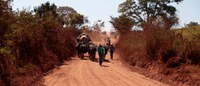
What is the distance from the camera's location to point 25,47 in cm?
2050

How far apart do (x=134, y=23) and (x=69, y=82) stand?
138 feet

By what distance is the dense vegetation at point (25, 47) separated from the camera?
14.9m

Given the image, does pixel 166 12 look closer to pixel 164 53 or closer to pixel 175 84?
pixel 164 53

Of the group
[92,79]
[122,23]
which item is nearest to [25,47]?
[92,79]

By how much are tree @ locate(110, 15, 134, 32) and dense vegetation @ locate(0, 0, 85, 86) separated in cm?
2276

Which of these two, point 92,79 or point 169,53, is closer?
point 92,79

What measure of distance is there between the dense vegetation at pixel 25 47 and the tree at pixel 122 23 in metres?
22.8

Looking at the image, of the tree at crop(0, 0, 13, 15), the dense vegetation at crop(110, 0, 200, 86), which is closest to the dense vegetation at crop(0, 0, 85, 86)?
the tree at crop(0, 0, 13, 15)

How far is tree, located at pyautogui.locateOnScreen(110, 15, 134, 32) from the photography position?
56.1 m

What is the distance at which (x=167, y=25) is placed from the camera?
24141 mm

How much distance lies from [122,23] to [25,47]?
38.3 metres

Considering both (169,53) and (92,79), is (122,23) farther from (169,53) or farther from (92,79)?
(92,79)

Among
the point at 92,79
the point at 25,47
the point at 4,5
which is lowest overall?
the point at 92,79

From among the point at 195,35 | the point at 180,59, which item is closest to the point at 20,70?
the point at 180,59
